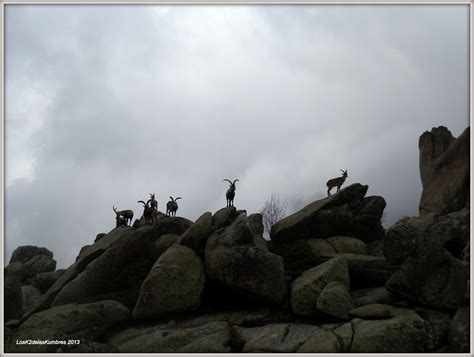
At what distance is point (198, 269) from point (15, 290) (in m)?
12.9

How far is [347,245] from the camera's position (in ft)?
86.3

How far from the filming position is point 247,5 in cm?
1745

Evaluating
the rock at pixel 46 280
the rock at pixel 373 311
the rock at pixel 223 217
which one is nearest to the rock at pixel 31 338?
the rock at pixel 223 217

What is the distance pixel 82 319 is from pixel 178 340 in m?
Result: 5.93

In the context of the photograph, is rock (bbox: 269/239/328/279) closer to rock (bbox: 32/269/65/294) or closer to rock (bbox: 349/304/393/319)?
rock (bbox: 349/304/393/319)

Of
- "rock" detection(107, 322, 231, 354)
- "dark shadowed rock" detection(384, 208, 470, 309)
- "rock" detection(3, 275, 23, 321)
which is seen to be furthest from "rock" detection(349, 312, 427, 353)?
"rock" detection(3, 275, 23, 321)

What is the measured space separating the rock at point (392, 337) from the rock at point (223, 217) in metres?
11.5

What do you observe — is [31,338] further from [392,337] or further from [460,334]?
[460,334]

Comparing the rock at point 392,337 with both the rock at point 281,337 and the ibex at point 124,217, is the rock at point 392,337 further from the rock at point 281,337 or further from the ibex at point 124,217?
the ibex at point 124,217

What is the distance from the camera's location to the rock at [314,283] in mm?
18453

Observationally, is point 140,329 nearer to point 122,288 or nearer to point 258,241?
point 122,288

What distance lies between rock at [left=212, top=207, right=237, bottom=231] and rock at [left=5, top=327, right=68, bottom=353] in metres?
10.9

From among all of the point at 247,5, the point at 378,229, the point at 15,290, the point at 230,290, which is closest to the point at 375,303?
the point at 230,290

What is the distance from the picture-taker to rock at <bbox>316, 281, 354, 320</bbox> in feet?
55.7
